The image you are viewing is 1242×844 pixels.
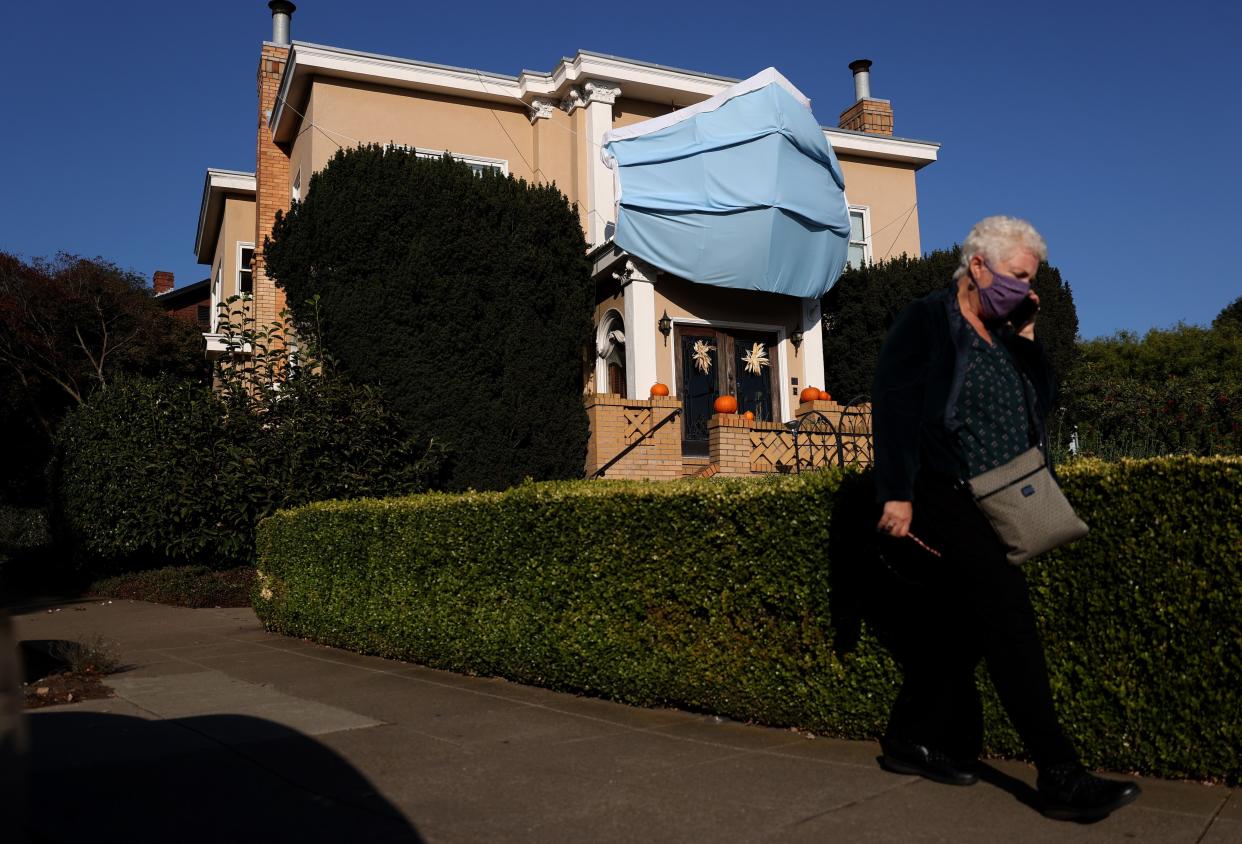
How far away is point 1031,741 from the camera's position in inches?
127

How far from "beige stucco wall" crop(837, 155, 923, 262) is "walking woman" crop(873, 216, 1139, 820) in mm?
17619

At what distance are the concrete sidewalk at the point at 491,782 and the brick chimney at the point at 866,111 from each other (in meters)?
18.7

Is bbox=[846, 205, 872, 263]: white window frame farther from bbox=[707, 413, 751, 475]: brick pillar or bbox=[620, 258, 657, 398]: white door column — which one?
bbox=[707, 413, 751, 475]: brick pillar

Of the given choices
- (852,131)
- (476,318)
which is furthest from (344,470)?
(852,131)

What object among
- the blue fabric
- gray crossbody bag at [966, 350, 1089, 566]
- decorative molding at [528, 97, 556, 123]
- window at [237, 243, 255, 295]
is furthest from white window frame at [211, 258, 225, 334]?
gray crossbody bag at [966, 350, 1089, 566]

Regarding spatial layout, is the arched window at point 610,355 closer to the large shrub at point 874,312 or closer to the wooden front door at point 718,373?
the wooden front door at point 718,373

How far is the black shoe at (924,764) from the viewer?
144 inches

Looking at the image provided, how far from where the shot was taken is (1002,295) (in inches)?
137

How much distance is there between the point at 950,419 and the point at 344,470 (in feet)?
34.1

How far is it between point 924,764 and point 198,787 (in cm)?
287

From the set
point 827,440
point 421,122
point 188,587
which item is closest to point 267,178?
point 421,122

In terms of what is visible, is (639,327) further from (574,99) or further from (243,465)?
(243,465)

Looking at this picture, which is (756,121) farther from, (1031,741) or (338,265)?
(1031,741)

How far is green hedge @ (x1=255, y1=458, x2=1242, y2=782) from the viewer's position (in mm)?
3611
